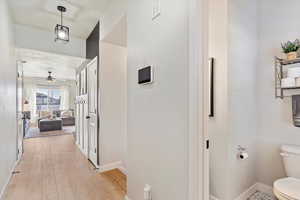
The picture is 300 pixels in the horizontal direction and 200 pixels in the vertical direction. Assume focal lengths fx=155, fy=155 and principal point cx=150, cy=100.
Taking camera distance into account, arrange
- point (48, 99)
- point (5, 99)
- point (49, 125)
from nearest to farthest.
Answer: point (5, 99)
point (49, 125)
point (48, 99)

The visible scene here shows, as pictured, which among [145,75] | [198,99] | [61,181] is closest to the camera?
[198,99]

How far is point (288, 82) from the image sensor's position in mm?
1760

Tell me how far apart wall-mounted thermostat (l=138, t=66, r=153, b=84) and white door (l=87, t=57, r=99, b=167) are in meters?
1.52

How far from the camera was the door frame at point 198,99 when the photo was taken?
105cm

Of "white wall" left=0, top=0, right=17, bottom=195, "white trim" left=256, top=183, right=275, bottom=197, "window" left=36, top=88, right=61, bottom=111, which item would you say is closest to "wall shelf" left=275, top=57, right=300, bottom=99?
"white trim" left=256, top=183, right=275, bottom=197

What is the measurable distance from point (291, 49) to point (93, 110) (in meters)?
3.08

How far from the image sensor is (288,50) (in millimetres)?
1788

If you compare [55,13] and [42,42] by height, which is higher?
[55,13]

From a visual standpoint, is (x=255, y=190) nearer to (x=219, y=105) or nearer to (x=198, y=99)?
(x=219, y=105)

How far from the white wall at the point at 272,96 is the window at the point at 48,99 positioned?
10830 millimetres

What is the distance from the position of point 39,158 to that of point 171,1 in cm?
383

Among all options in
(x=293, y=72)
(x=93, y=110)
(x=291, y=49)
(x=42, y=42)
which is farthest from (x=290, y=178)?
(x=42, y=42)

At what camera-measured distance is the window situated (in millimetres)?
9547

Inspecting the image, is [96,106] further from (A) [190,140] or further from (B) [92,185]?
(A) [190,140]
